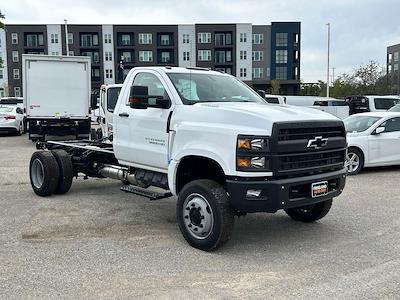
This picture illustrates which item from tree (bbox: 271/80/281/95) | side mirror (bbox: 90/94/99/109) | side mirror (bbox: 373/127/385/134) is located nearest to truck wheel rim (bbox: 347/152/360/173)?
side mirror (bbox: 373/127/385/134)

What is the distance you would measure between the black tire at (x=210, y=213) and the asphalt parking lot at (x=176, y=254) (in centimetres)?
15

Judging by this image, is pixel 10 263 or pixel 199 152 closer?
pixel 10 263

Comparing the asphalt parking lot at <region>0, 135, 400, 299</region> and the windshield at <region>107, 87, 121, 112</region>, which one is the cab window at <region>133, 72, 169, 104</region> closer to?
the asphalt parking lot at <region>0, 135, 400, 299</region>

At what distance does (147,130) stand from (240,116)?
1658 millimetres

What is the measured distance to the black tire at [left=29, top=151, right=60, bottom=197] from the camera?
27.6 feet

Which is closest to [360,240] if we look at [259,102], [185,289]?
[259,102]

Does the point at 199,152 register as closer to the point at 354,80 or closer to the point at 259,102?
the point at 259,102

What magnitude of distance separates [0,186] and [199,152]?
5.89 meters

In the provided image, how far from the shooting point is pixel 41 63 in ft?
57.2

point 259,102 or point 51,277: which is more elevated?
point 259,102

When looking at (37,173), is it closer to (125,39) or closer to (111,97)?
(111,97)

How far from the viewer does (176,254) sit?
5.54 meters

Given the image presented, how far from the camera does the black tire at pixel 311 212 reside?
6750 mm

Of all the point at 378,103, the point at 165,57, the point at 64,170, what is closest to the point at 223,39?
the point at 165,57
